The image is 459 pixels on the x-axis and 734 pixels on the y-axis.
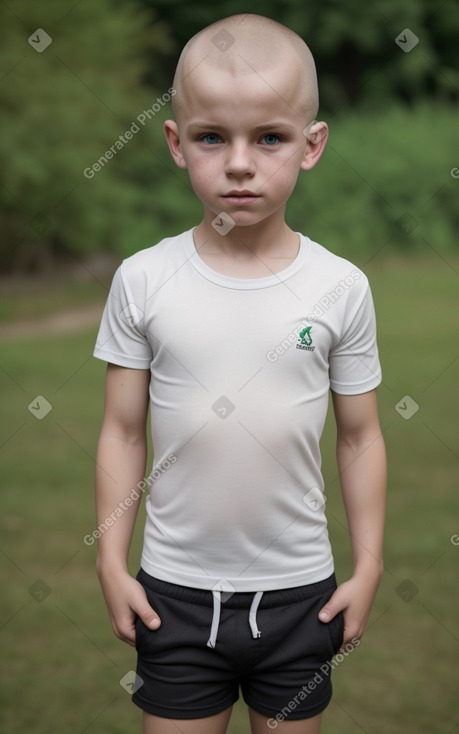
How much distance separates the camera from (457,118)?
15.4 meters

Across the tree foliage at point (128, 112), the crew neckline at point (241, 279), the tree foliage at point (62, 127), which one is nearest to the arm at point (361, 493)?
the crew neckline at point (241, 279)

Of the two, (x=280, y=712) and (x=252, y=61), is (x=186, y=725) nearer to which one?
(x=280, y=712)

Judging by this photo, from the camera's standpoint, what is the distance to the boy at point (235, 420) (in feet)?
6.03

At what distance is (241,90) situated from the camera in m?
1.76

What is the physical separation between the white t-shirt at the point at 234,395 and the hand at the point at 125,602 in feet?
0.15

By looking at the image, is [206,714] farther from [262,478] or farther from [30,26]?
[30,26]

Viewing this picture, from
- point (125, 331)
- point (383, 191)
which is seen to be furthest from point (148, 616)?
point (383, 191)

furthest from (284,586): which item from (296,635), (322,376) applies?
(322,376)

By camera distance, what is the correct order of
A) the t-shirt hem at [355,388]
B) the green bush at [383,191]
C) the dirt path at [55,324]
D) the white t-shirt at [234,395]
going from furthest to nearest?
1. the green bush at [383,191]
2. the dirt path at [55,324]
3. the t-shirt hem at [355,388]
4. the white t-shirt at [234,395]

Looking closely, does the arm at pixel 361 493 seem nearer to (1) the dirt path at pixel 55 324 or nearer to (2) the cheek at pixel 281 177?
(2) the cheek at pixel 281 177

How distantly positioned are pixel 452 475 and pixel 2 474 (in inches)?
100

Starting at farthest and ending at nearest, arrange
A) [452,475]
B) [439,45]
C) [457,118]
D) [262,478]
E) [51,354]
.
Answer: [439,45]
[457,118]
[51,354]
[452,475]
[262,478]

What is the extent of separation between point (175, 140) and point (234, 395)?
0.50m

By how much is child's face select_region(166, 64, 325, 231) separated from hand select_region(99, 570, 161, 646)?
2.31ft
